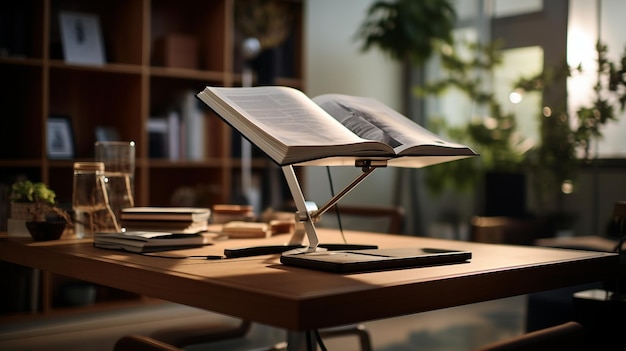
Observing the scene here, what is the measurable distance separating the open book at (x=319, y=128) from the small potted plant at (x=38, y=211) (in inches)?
22.9

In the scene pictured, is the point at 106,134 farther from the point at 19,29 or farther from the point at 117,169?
the point at 117,169

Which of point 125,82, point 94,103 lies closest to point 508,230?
point 125,82

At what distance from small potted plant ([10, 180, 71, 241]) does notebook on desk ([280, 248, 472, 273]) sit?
27.9 inches

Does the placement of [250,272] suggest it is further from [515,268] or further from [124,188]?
[124,188]

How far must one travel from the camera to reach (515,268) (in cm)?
146

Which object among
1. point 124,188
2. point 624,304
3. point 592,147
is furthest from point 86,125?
point 624,304

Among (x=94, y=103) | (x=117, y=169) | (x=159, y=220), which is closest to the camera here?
(x=159, y=220)

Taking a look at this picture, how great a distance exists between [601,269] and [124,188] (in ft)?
4.07

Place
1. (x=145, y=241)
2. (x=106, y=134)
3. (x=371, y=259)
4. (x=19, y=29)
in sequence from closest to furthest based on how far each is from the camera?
(x=371, y=259) < (x=145, y=241) < (x=19, y=29) < (x=106, y=134)

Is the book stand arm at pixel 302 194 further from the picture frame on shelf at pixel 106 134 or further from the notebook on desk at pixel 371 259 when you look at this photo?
the picture frame on shelf at pixel 106 134

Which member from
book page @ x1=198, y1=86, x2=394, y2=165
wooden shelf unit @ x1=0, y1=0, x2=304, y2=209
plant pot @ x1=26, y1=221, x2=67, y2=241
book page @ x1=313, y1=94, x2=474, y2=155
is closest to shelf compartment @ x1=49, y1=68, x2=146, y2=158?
wooden shelf unit @ x1=0, y1=0, x2=304, y2=209

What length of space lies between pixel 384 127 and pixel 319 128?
0.74 ft

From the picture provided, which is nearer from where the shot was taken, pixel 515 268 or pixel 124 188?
pixel 515 268

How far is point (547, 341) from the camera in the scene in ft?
3.90
